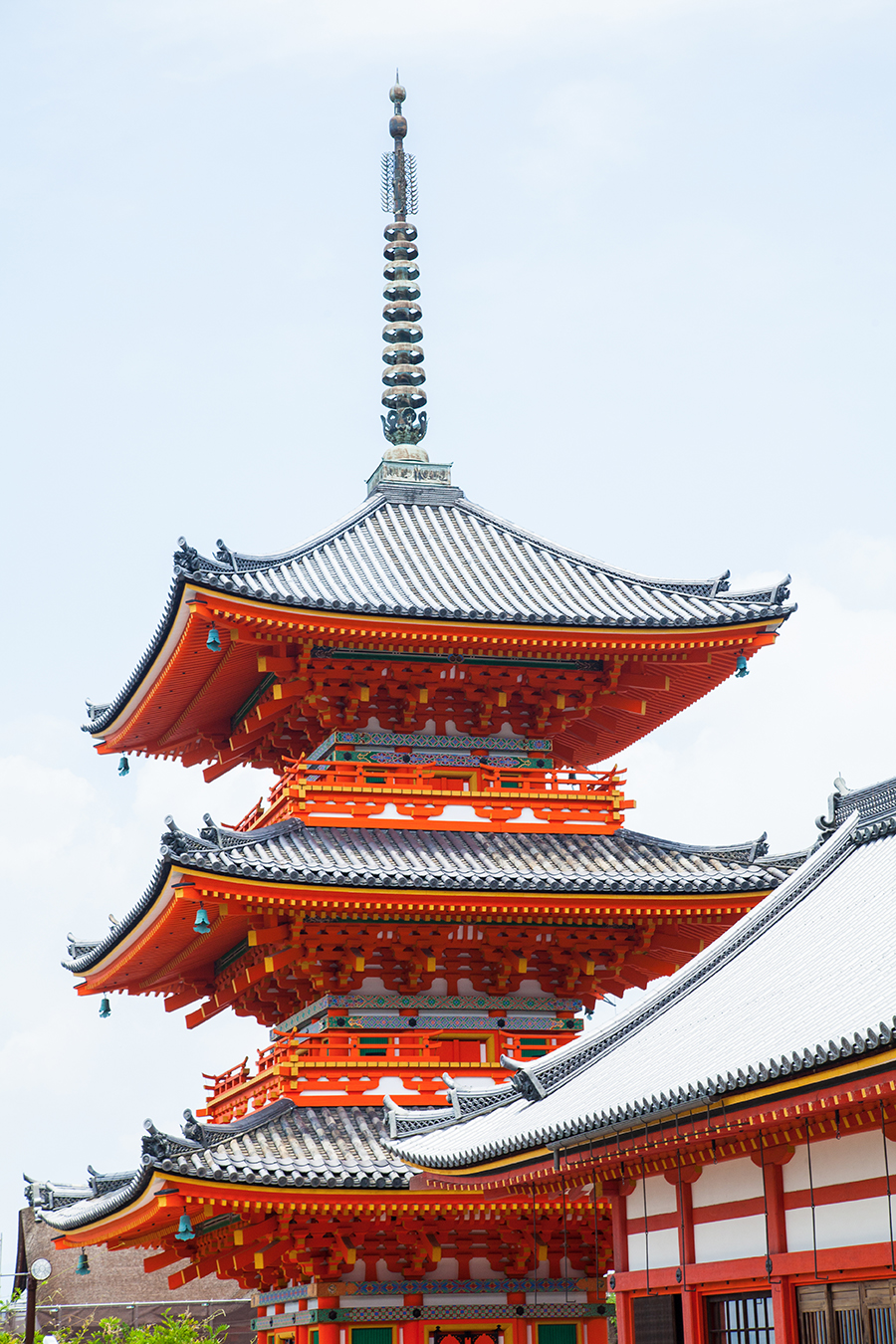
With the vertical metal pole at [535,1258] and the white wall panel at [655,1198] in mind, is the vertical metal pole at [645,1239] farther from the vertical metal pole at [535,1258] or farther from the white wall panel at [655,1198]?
the vertical metal pole at [535,1258]

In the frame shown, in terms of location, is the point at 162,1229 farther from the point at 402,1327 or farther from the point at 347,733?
the point at 347,733

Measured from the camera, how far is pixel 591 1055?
1838cm

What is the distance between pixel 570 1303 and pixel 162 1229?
525 cm

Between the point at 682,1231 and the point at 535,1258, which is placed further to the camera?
the point at 535,1258

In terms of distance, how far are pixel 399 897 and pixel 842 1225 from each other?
902 cm

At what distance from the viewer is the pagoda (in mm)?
19828

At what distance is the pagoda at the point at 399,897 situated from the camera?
19.8 metres

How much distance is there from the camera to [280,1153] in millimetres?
19406

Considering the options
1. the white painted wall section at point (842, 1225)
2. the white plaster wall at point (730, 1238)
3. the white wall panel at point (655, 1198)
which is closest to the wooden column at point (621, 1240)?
the white wall panel at point (655, 1198)

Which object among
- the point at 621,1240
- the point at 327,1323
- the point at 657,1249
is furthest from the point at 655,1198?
the point at 327,1323

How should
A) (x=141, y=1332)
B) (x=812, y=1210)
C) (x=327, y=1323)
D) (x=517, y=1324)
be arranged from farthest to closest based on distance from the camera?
1. (x=141, y=1332)
2. (x=517, y=1324)
3. (x=327, y=1323)
4. (x=812, y=1210)

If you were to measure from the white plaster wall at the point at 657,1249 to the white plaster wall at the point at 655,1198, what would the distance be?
0.19 m

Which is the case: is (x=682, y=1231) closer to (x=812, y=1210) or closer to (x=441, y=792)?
(x=812, y=1210)

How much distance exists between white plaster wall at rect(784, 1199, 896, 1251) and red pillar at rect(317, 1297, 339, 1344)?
8159 mm
